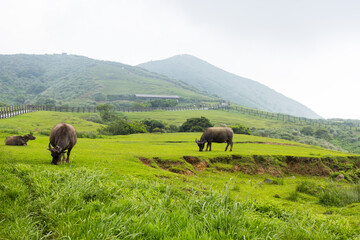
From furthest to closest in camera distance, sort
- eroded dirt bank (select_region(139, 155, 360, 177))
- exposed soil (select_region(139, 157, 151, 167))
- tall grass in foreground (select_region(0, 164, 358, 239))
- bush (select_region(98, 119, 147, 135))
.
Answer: bush (select_region(98, 119, 147, 135)), eroded dirt bank (select_region(139, 155, 360, 177)), exposed soil (select_region(139, 157, 151, 167)), tall grass in foreground (select_region(0, 164, 358, 239))

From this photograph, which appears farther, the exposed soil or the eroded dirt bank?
the eroded dirt bank

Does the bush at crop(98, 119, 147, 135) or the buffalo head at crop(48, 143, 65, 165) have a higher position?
the buffalo head at crop(48, 143, 65, 165)

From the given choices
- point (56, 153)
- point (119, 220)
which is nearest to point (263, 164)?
point (56, 153)

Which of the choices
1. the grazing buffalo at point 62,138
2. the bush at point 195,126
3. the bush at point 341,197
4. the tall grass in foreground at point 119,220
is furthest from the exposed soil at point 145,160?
the bush at point 195,126

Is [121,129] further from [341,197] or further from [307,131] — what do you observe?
[307,131]

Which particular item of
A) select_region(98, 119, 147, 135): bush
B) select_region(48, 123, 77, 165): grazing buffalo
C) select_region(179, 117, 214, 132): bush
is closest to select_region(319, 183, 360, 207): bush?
select_region(48, 123, 77, 165): grazing buffalo

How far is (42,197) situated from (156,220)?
129 inches

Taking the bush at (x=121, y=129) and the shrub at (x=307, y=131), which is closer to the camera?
the bush at (x=121, y=129)

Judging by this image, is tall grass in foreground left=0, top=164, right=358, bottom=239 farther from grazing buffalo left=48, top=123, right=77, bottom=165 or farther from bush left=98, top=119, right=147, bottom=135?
bush left=98, top=119, right=147, bottom=135

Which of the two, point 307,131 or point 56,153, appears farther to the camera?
point 307,131

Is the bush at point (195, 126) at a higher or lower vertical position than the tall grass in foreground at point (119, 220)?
lower

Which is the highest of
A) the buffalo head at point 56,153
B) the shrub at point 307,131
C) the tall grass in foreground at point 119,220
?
the tall grass in foreground at point 119,220

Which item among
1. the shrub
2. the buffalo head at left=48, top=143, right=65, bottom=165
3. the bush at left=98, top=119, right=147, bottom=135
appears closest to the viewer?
the buffalo head at left=48, top=143, right=65, bottom=165

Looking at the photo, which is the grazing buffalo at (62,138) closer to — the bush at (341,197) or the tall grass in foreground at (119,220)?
the tall grass in foreground at (119,220)
